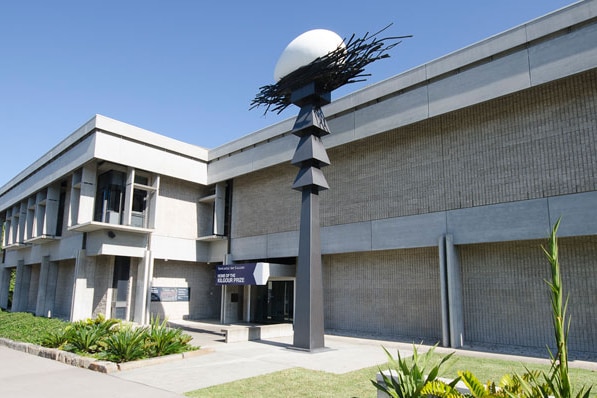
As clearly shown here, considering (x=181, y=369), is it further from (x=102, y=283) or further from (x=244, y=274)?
(x=102, y=283)

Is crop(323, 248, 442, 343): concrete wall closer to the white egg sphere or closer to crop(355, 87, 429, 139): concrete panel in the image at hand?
crop(355, 87, 429, 139): concrete panel

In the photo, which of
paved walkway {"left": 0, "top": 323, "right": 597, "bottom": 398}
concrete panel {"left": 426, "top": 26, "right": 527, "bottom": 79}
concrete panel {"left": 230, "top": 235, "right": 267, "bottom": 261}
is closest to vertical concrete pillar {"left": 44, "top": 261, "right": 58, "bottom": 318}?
concrete panel {"left": 230, "top": 235, "right": 267, "bottom": 261}

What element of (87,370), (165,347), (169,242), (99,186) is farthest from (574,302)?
(99,186)

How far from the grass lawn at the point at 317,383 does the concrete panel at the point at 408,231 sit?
6.32m

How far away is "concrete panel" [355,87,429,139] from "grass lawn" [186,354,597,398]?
971cm

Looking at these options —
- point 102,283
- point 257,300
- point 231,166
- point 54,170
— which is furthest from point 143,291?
point 54,170

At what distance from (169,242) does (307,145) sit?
1465 cm

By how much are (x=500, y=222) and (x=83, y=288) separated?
21.2 metres

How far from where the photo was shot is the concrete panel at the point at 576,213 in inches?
508

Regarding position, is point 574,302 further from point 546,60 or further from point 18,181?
point 18,181

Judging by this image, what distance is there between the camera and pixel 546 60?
1368 centimetres

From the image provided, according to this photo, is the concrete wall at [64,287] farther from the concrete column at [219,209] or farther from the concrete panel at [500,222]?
the concrete panel at [500,222]

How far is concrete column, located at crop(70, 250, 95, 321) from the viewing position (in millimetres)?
23047

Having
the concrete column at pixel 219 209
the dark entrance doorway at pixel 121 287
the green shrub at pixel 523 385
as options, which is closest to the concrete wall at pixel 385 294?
the concrete column at pixel 219 209
